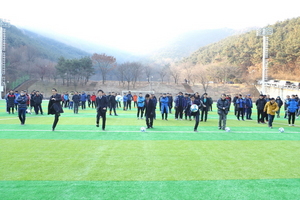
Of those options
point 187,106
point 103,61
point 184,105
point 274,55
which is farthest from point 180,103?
point 274,55

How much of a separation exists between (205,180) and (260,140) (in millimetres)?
5534

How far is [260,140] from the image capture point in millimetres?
9484

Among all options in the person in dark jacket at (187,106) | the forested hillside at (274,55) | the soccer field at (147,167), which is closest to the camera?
the soccer field at (147,167)

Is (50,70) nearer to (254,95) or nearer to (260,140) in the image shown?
(254,95)

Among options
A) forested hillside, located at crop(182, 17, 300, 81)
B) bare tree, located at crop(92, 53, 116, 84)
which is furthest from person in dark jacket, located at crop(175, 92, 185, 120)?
bare tree, located at crop(92, 53, 116, 84)

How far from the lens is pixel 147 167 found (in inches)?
231

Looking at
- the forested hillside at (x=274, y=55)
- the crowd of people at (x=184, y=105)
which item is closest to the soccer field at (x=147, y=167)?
the crowd of people at (x=184, y=105)

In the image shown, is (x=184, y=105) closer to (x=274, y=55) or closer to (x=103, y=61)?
(x=103, y=61)

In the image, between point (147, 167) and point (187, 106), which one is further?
point (187, 106)

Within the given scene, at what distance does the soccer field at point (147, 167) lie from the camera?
4453 millimetres

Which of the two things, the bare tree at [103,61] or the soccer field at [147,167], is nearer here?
the soccer field at [147,167]

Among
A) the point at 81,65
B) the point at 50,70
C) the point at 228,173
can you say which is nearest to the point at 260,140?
the point at 228,173

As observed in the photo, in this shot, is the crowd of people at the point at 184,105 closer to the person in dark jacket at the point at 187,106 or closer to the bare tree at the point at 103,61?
the person in dark jacket at the point at 187,106

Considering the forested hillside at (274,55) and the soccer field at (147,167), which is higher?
the forested hillside at (274,55)
